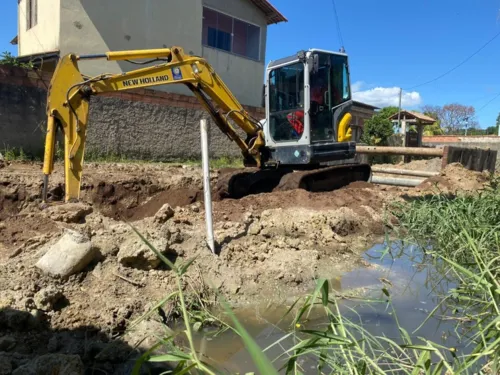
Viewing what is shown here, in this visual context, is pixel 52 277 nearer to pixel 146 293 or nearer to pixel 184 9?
pixel 146 293

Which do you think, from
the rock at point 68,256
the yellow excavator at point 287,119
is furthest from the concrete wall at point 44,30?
the rock at point 68,256

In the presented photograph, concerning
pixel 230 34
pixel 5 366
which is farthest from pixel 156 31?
pixel 5 366

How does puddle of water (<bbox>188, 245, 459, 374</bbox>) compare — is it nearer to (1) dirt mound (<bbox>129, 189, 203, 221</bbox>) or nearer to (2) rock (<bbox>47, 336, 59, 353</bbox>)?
(2) rock (<bbox>47, 336, 59, 353</bbox>)

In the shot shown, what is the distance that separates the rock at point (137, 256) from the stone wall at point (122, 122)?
23.8ft

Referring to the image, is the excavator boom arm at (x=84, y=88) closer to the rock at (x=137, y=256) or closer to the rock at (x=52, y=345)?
the rock at (x=137, y=256)

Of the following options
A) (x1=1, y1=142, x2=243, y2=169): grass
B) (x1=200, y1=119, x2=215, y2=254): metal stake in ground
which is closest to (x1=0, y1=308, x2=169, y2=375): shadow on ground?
(x1=200, y1=119, x2=215, y2=254): metal stake in ground

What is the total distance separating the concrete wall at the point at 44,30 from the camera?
1142 centimetres

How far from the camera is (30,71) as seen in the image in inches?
376

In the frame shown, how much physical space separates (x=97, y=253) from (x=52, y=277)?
→ 445 mm

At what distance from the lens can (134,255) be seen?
3721 millimetres

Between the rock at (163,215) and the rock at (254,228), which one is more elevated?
the rock at (163,215)

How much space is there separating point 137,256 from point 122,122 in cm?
828

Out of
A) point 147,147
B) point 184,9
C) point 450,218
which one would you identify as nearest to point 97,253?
point 450,218

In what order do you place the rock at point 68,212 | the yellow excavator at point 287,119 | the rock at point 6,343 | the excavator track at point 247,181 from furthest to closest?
the excavator track at point 247,181 → the yellow excavator at point 287,119 → the rock at point 68,212 → the rock at point 6,343
